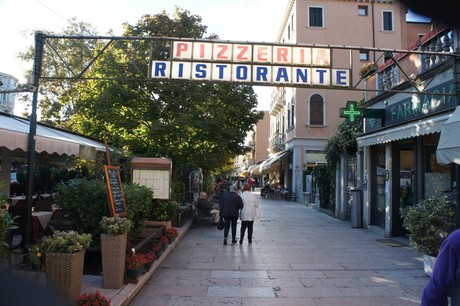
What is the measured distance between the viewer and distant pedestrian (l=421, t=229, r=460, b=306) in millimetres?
2201

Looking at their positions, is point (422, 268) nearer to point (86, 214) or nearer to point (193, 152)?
point (86, 214)

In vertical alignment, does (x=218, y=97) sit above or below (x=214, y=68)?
above

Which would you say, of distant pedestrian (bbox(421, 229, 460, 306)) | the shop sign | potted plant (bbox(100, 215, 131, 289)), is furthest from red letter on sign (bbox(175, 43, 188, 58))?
distant pedestrian (bbox(421, 229, 460, 306))

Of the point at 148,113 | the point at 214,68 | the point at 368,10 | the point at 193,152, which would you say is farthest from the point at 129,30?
the point at 368,10

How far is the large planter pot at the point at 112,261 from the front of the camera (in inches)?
218

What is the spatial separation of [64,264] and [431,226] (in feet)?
19.7

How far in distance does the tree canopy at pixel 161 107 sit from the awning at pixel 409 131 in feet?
15.9

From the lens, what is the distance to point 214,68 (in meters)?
7.76

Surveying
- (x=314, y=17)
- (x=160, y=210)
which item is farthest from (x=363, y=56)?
(x=160, y=210)

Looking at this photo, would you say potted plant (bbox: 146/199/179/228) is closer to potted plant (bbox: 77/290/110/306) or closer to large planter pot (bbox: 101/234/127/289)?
large planter pot (bbox: 101/234/127/289)

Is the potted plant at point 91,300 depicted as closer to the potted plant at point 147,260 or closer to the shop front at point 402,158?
the potted plant at point 147,260

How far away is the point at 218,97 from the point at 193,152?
2303 mm

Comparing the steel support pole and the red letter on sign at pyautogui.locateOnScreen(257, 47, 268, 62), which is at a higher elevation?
the red letter on sign at pyautogui.locateOnScreen(257, 47, 268, 62)

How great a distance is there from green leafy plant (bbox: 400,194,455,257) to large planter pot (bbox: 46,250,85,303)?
5.80m
